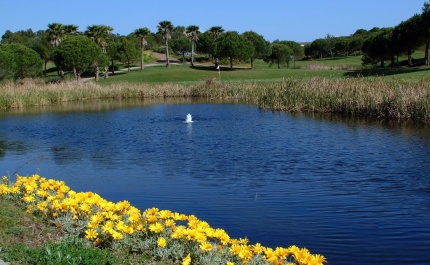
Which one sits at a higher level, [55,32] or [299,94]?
[55,32]

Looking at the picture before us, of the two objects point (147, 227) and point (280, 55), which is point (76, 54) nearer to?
point (280, 55)

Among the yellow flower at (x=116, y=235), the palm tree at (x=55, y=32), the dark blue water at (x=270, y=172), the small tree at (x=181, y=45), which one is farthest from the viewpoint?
Result: the small tree at (x=181, y=45)

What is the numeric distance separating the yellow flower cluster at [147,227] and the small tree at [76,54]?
57536 millimetres

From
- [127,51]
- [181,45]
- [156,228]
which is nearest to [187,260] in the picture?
[156,228]

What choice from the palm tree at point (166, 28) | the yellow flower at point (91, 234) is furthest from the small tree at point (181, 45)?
the yellow flower at point (91, 234)

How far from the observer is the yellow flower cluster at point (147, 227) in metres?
5.39

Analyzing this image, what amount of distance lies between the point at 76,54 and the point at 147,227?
→ 59750mm

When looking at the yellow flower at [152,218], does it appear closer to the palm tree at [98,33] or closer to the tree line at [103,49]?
the tree line at [103,49]

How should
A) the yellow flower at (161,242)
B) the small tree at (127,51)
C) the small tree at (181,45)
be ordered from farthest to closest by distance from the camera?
the small tree at (181,45)
the small tree at (127,51)
the yellow flower at (161,242)

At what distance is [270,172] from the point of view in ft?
44.9

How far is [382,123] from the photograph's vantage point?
23.9 meters

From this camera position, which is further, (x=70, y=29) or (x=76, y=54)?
(x=70, y=29)

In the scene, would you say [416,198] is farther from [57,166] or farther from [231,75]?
[231,75]

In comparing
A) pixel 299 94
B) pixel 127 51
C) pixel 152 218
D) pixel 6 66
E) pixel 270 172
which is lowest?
pixel 270 172
